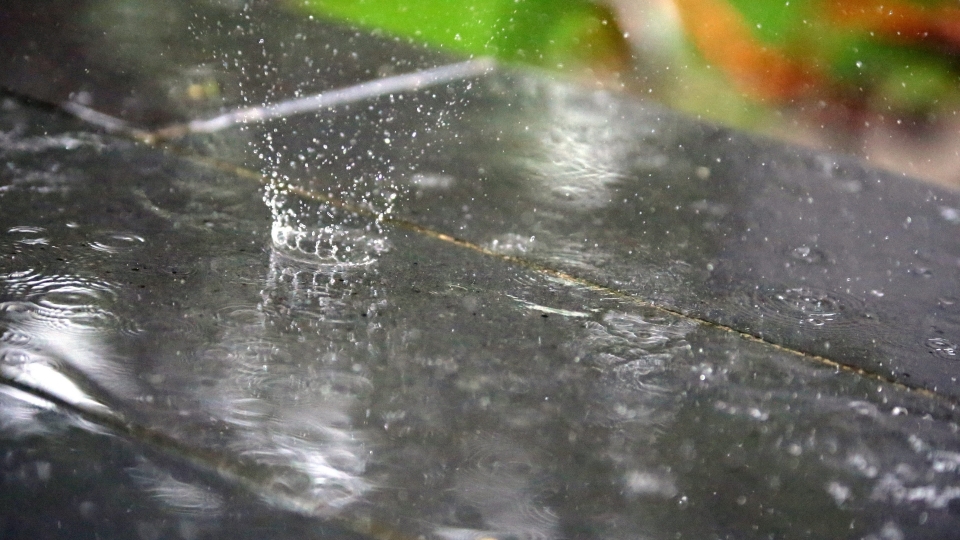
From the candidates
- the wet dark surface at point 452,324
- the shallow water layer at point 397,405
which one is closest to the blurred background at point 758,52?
the wet dark surface at point 452,324

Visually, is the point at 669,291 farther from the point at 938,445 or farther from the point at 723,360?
the point at 938,445

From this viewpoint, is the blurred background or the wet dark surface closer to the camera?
the wet dark surface

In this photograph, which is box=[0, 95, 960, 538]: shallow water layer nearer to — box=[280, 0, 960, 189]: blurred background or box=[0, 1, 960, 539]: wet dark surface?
box=[0, 1, 960, 539]: wet dark surface

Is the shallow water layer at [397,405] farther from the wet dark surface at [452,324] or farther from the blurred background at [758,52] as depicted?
the blurred background at [758,52]

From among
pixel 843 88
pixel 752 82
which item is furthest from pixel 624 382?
pixel 843 88

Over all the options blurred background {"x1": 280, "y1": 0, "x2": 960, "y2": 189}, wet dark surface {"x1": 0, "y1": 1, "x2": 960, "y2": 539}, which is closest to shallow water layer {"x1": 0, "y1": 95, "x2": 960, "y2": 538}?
wet dark surface {"x1": 0, "y1": 1, "x2": 960, "y2": 539}

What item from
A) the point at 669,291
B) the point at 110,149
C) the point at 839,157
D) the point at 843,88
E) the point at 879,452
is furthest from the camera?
the point at 843,88
